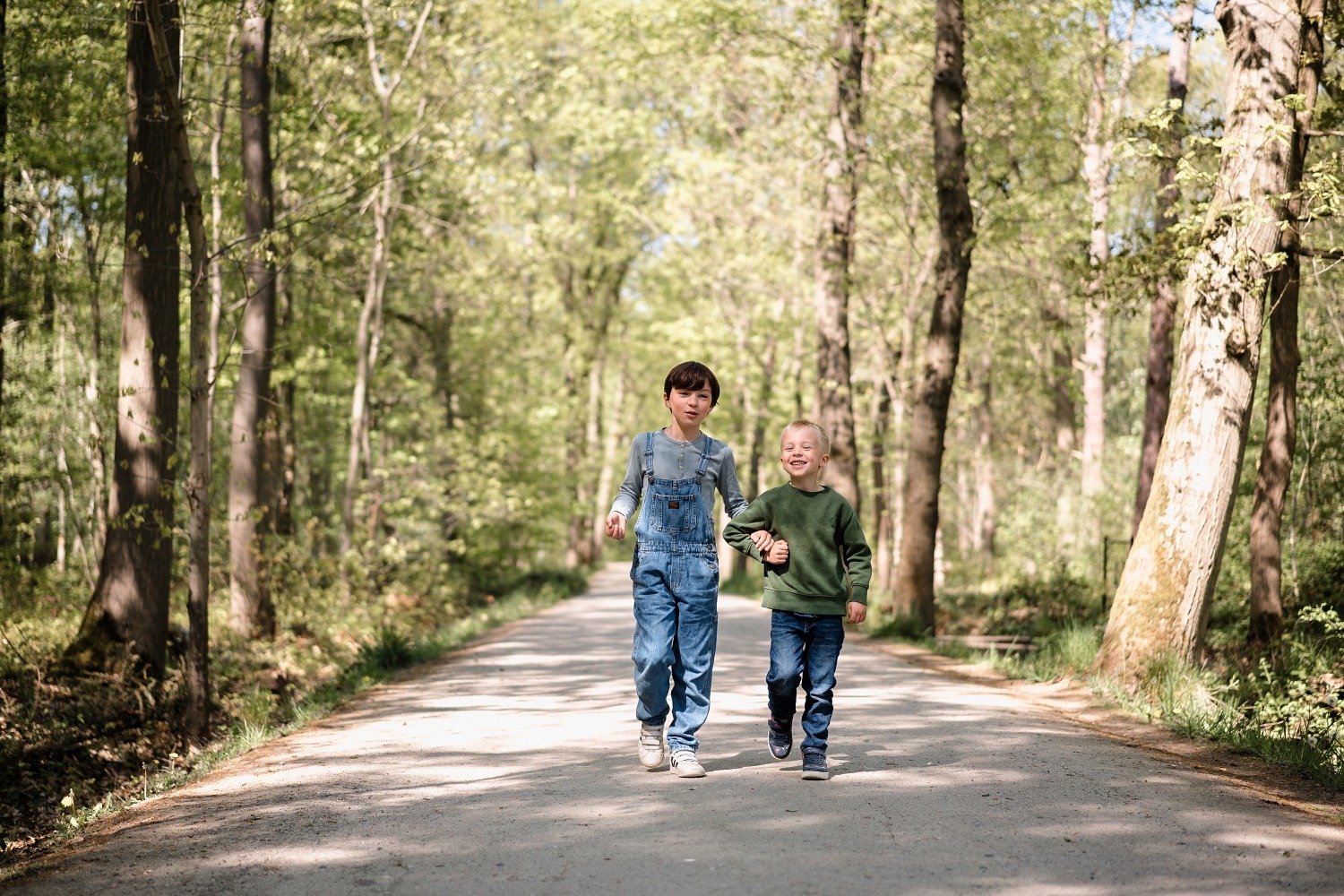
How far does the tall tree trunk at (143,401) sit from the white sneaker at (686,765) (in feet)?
24.8

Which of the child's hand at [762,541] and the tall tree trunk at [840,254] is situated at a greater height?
the tall tree trunk at [840,254]

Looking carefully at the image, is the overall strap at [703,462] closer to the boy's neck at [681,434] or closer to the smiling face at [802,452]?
the boy's neck at [681,434]

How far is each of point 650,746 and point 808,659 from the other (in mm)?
969

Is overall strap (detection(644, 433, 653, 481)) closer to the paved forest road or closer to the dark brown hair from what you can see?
the dark brown hair

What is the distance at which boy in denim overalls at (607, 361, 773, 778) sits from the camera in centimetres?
647

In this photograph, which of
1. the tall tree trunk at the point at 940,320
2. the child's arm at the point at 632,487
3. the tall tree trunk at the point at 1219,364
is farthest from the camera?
the tall tree trunk at the point at 940,320

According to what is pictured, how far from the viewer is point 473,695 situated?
34.2 feet

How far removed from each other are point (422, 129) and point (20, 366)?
311 inches

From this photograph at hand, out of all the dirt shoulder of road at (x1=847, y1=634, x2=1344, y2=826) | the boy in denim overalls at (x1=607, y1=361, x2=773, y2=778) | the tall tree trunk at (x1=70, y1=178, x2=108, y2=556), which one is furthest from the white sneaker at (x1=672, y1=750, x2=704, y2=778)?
the tall tree trunk at (x1=70, y1=178, x2=108, y2=556)

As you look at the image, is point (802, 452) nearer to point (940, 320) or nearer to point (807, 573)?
point (807, 573)

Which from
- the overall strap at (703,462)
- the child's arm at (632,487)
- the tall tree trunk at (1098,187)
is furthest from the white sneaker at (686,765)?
the tall tree trunk at (1098,187)

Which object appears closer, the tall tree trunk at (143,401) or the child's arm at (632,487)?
the child's arm at (632,487)

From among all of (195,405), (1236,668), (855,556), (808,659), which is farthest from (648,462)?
(1236,668)

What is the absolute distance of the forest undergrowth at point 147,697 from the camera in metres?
8.72
